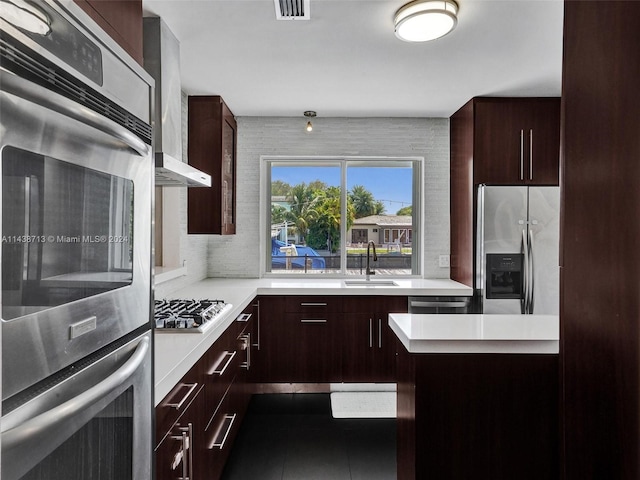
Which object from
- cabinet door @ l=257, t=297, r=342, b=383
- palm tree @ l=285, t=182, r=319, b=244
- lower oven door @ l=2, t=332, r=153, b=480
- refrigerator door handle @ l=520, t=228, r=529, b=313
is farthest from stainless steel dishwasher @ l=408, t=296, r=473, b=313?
lower oven door @ l=2, t=332, r=153, b=480

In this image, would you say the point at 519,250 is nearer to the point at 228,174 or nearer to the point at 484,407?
the point at 484,407

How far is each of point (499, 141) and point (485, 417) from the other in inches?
96.8

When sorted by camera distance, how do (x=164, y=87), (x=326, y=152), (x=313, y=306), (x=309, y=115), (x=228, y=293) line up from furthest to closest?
(x=326, y=152) < (x=309, y=115) < (x=313, y=306) < (x=228, y=293) < (x=164, y=87)

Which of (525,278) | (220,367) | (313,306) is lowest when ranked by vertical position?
→ (220,367)

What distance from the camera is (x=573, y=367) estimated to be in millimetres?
912

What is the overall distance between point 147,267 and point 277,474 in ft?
5.82

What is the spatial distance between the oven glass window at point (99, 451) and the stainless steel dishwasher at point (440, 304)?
2.66m

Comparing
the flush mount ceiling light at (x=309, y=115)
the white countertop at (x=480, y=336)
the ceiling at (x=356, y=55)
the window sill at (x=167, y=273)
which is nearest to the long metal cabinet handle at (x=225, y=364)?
the window sill at (x=167, y=273)

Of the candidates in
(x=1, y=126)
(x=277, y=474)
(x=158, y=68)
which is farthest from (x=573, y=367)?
(x=158, y=68)

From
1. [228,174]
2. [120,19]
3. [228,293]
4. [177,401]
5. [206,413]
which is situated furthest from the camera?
[228,174]

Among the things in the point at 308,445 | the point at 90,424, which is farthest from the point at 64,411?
the point at 308,445

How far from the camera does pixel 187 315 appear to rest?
196 centimetres

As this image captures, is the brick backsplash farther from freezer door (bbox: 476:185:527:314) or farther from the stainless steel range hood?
the stainless steel range hood

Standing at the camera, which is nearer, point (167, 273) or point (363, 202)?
point (167, 273)
